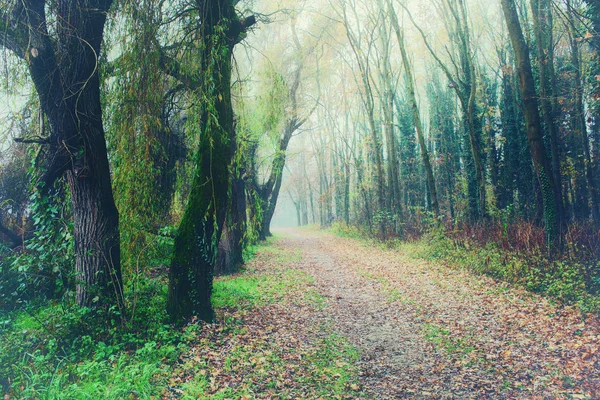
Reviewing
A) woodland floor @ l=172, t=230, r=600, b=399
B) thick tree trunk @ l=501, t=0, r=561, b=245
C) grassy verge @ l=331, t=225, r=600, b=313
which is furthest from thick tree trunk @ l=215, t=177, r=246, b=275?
thick tree trunk @ l=501, t=0, r=561, b=245

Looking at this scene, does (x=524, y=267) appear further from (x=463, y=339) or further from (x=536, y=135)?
(x=463, y=339)

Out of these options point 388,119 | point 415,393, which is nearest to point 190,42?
point 415,393

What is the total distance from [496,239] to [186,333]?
833cm

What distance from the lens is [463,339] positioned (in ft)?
16.9

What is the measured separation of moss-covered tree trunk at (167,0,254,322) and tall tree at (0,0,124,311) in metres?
0.91

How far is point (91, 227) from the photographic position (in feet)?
16.5

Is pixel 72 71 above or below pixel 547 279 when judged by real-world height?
above

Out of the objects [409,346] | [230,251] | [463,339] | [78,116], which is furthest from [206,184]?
[230,251]

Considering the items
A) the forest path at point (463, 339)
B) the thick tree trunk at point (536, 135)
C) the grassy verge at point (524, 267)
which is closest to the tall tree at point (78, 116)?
the forest path at point (463, 339)

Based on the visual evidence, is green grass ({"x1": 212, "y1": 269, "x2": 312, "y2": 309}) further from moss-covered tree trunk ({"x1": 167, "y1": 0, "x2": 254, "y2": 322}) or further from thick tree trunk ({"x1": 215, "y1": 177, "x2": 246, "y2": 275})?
moss-covered tree trunk ({"x1": 167, "y1": 0, "x2": 254, "y2": 322})

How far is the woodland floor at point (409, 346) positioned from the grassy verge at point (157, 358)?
1.1 inches

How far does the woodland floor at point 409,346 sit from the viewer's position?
3.93 meters

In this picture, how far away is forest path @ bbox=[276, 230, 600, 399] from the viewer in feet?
12.7

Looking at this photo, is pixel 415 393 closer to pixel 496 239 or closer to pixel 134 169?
pixel 134 169
